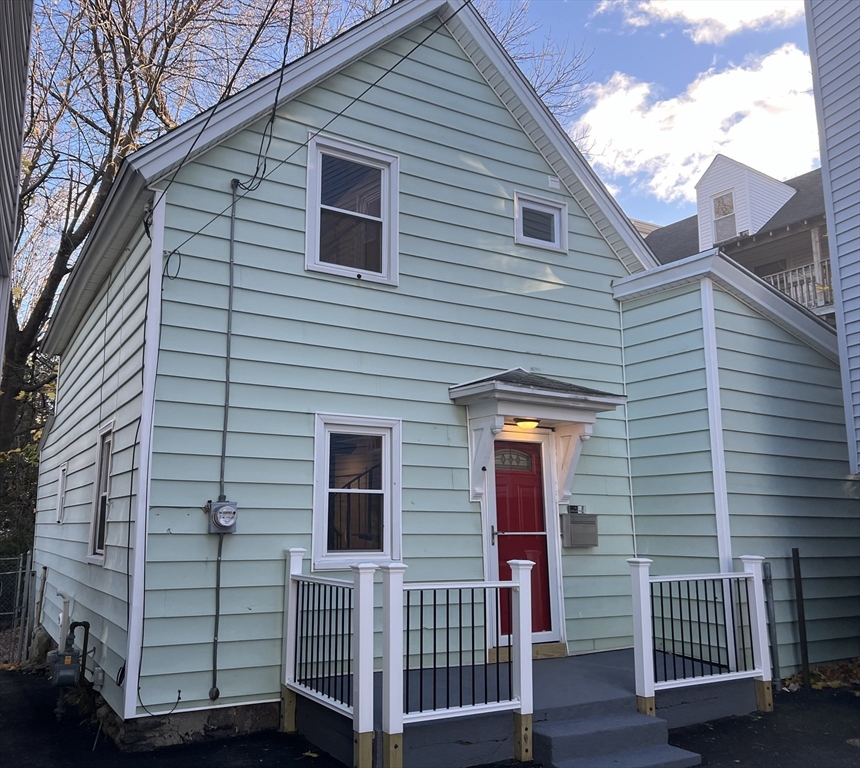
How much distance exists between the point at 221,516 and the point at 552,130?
5.62m

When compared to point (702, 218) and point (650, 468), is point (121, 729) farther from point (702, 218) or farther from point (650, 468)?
point (702, 218)

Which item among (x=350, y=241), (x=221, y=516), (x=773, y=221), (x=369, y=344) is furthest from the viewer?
(x=773, y=221)

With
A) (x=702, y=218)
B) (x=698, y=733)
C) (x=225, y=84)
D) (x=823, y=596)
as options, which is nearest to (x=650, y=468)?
(x=823, y=596)

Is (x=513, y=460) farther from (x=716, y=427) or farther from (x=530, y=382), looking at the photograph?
(x=716, y=427)

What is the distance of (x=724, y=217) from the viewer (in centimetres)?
1980

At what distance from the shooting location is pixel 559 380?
8.02 meters

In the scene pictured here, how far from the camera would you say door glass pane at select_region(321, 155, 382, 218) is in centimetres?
709

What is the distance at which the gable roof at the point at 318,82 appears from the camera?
611cm

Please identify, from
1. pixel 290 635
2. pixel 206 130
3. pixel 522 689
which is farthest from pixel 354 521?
pixel 206 130

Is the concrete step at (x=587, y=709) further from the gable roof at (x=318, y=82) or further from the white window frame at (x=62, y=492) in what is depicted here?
the white window frame at (x=62, y=492)

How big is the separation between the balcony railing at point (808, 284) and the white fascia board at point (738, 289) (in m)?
7.86

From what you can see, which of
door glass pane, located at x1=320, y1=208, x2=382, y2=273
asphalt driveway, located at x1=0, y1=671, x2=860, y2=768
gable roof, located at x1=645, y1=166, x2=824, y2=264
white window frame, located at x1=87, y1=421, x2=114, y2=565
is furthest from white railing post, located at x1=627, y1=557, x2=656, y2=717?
gable roof, located at x1=645, y1=166, x2=824, y2=264

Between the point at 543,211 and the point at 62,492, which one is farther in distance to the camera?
the point at 62,492

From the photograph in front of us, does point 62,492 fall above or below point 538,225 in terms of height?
below
